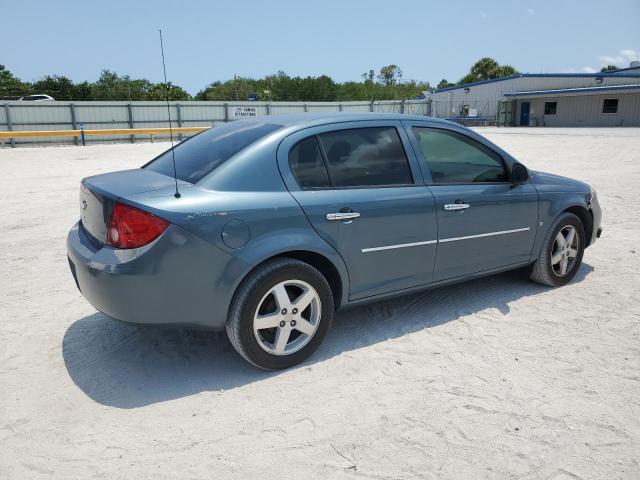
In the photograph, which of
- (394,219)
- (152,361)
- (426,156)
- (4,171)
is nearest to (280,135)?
(394,219)

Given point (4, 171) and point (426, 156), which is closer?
point (426, 156)

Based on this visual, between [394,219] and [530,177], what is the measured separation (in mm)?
1684

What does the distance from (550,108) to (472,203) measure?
4412 cm

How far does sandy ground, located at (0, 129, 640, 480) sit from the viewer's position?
8.46 ft

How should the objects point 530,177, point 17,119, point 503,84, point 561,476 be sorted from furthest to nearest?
point 503,84
point 17,119
point 530,177
point 561,476

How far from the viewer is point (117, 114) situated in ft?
103

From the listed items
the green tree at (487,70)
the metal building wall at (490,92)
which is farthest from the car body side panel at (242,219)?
the green tree at (487,70)

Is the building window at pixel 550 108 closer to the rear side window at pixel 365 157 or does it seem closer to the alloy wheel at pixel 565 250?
the alloy wheel at pixel 565 250

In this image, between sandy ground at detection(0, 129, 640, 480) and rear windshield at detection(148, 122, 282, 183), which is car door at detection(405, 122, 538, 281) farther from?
rear windshield at detection(148, 122, 282, 183)

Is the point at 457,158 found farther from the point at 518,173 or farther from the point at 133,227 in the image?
the point at 133,227

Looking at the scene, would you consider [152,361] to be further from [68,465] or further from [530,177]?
[530,177]

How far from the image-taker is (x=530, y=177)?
15.3 feet

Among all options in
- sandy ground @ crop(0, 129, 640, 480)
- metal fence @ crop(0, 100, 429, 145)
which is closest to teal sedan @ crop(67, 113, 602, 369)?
sandy ground @ crop(0, 129, 640, 480)

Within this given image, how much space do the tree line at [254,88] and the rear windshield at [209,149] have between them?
105 feet
